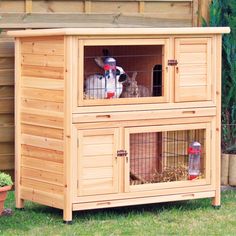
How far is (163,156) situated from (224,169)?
40.8 inches

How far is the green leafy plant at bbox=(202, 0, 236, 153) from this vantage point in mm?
8438

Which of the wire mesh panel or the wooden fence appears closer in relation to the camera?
the wire mesh panel

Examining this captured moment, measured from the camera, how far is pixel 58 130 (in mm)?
6875

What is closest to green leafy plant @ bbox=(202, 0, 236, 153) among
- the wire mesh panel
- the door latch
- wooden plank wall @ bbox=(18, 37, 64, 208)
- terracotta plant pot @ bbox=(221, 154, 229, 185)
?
terracotta plant pot @ bbox=(221, 154, 229, 185)

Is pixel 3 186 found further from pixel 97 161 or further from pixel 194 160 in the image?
pixel 194 160

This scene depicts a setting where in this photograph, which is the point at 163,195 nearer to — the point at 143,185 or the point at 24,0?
the point at 143,185

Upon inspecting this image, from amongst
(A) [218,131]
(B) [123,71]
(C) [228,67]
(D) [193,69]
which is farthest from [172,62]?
(C) [228,67]

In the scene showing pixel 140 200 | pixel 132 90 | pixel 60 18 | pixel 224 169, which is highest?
pixel 60 18

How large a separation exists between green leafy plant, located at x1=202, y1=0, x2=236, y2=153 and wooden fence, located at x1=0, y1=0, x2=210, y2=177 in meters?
0.28

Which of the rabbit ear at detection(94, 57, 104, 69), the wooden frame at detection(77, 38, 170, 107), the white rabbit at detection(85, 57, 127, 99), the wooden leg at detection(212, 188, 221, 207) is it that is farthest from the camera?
the wooden leg at detection(212, 188, 221, 207)

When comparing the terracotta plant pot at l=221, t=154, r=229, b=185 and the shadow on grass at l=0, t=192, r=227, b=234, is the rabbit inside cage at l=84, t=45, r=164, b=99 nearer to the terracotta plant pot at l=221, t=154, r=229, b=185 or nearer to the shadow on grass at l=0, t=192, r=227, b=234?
the shadow on grass at l=0, t=192, r=227, b=234

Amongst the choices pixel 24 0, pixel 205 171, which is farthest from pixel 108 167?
pixel 24 0

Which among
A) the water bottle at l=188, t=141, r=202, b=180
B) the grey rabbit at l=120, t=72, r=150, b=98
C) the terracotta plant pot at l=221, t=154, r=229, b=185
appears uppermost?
the grey rabbit at l=120, t=72, r=150, b=98

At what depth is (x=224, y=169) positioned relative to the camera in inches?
335
